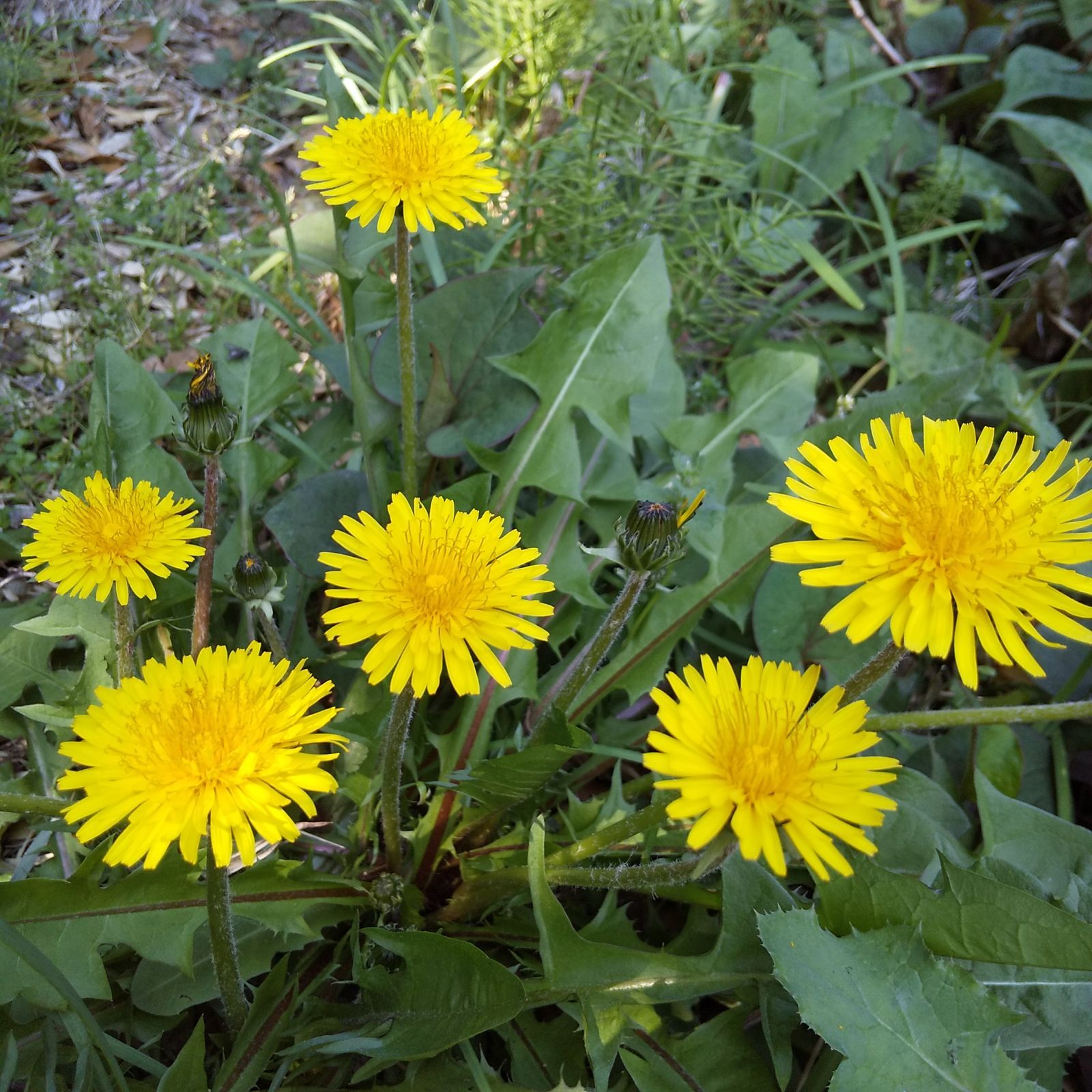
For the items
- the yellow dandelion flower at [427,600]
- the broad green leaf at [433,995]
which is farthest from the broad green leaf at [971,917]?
the yellow dandelion flower at [427,600]

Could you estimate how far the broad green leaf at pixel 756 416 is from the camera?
211 cm

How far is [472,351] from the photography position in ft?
6.85

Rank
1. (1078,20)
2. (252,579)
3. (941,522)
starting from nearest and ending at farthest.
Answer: (941,522) < (252,579) < (1078,20)

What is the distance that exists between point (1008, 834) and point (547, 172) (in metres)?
2.02

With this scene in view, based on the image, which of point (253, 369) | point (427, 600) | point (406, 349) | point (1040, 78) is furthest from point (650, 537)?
point (1040, 78)

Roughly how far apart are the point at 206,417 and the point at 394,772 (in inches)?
25.2

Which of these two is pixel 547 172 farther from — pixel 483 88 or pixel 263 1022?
pixel 263 1022

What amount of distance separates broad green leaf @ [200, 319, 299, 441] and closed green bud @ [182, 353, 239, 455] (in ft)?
1.74

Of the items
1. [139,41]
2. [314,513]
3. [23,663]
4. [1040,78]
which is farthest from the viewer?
[139,41]

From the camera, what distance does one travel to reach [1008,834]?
1.58m

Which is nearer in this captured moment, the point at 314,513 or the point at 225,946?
the point at 225,946

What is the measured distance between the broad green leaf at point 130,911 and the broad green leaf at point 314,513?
617 millimetres

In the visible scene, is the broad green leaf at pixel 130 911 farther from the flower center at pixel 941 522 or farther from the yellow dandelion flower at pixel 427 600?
the flower center at pixel 941 522

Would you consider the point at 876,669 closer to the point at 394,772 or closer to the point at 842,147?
the point at 394,772
